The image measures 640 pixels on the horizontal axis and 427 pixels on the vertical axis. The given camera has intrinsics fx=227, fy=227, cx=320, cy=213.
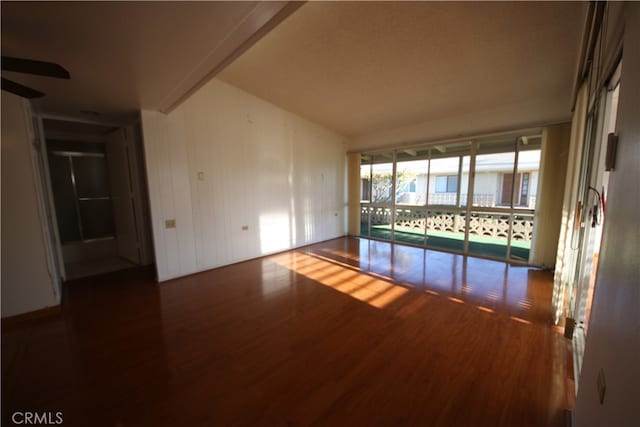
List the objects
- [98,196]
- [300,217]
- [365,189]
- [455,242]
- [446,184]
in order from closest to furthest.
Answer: [98,196] < [446,184] < [300,217] < [455,242] < [365,189]

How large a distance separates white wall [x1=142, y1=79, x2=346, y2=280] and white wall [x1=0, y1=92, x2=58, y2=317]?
1049 mm

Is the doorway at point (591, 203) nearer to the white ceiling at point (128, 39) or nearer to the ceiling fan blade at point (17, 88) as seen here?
the white ceiling at point (128, 39)

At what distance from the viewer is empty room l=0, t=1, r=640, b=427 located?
142cm

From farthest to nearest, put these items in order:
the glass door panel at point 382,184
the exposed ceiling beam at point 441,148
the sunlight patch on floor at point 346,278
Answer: the glass door panel at point 382,184 < the exposed ceiling beam at point 441,148 < the sunlight patch on floor at point 346,278

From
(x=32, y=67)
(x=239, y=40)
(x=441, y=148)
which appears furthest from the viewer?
(x=441, y=148)

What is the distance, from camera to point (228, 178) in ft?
13.3

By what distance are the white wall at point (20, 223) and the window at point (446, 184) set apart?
249 inches

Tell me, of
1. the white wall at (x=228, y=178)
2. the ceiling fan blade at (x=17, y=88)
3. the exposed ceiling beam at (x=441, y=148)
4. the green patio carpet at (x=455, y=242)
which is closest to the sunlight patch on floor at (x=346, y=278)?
the white wall at (x=228, y=178)

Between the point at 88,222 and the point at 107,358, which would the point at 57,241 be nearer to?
the point at 88,222

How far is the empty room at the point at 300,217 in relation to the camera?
142 centimetres

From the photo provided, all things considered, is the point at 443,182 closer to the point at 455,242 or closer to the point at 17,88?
the point at 455,242

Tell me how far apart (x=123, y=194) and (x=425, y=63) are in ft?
17.5

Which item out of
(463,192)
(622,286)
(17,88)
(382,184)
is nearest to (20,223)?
(17,88)

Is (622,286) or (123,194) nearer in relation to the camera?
(622,286)
